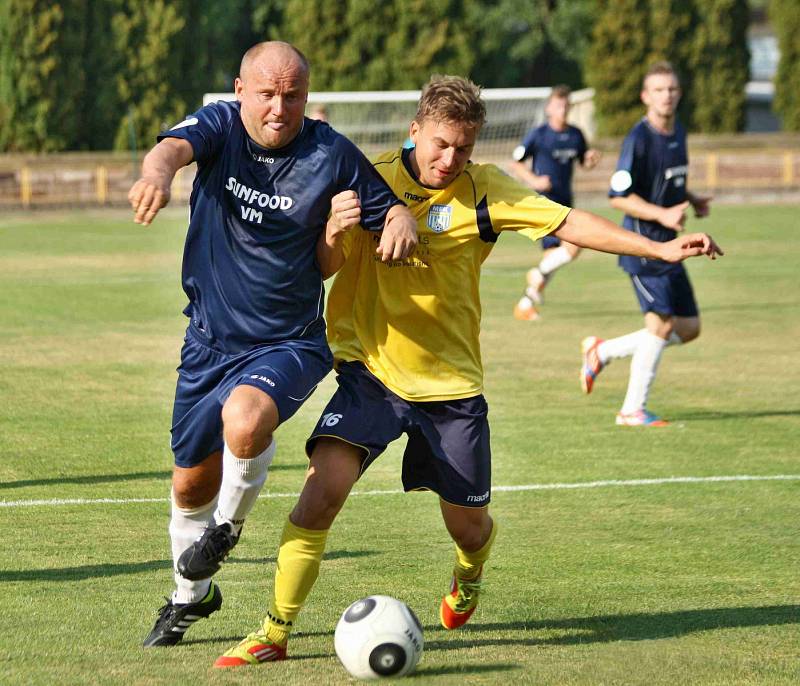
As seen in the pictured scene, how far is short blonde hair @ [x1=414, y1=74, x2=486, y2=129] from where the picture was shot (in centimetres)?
521

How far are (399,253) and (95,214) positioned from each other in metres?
29.4

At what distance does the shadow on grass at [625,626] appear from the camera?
17.6 feet

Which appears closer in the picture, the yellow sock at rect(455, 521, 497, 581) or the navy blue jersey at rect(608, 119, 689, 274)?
the yellow sock at rect(455, 521, 497, 581)

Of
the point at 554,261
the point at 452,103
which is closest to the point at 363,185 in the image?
the point at 452,103

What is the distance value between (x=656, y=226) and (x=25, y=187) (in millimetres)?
26577

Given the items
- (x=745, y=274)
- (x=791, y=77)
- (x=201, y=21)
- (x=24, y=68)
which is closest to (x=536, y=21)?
(x=791, y=77)

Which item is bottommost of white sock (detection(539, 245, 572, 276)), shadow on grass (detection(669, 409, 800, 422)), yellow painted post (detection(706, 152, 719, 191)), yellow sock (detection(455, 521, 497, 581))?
yellow painted post (detection(706, 152, 719, 191))

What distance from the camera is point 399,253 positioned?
492 centimetres

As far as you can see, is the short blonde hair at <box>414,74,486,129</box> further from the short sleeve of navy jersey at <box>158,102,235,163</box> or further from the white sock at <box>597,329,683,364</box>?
the white sock at <box>597,329,683,364</box>

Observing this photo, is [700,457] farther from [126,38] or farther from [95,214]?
[126,38]

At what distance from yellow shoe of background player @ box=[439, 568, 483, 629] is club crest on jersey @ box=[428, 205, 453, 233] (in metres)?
1.32

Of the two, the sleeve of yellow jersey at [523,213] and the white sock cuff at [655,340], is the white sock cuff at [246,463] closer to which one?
the sleeve of yellow jersey at [523,213]

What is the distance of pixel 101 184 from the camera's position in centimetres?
3494

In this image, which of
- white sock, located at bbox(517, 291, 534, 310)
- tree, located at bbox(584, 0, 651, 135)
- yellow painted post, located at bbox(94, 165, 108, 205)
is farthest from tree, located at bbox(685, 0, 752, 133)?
white sock, located at bbox(517, 291, 534, 310)
